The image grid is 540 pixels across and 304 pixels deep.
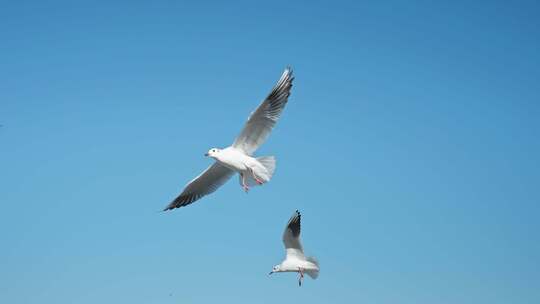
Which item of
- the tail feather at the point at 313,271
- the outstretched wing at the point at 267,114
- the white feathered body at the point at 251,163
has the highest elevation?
the outstretched wing at the point at 267,114

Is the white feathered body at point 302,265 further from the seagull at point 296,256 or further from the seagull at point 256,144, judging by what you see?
the seagull at point 256,144

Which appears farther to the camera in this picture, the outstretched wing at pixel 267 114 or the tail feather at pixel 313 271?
the tail feather at pixel 313 271

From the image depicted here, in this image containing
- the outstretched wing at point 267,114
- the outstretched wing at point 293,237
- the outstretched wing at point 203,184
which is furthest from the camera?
the outstretched wing at point 293,237

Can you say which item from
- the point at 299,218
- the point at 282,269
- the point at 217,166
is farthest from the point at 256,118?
the point at 282,269

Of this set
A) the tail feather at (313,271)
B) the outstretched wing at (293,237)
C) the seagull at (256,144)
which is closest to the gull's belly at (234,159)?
the seagull at (256,144)

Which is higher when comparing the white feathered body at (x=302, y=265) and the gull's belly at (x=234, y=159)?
the gull's belly at (x=234, y=159)

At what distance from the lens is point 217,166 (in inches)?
621

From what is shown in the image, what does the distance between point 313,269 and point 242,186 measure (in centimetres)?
269

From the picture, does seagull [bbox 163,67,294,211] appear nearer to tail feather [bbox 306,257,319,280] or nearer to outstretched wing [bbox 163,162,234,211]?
outstretched wing [bbox 163,162,234,211]

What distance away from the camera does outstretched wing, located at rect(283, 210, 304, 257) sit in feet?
53.8

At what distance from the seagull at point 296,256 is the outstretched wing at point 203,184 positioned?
5.50 ft

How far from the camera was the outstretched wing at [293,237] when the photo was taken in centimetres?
1639

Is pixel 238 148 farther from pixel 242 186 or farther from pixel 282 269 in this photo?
pixel 282 269

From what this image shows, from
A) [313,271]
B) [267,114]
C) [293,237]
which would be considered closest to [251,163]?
[267,114]
